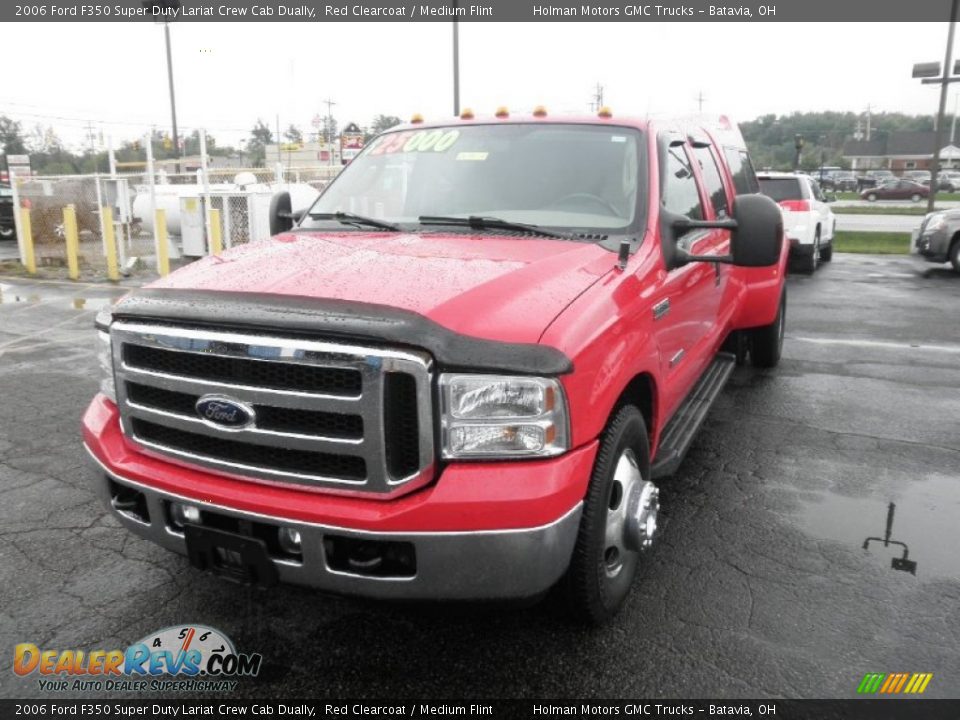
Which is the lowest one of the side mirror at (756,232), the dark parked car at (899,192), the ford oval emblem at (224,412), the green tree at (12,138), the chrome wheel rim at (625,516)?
the dark parked car at (899,192)

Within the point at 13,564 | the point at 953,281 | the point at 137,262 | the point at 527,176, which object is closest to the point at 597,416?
the point at 527,176

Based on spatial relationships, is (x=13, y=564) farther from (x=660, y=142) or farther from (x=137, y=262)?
(x=137, y=262)

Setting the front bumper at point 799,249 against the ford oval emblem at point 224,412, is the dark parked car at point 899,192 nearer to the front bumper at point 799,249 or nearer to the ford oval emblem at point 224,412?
the front bumper at point 799,249

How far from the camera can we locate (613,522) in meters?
2.91

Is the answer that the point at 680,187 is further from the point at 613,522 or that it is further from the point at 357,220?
the point at 613,522

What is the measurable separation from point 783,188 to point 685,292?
11.6 metres

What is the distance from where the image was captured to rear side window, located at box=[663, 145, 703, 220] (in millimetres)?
3842

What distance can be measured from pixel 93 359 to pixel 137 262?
8650mm

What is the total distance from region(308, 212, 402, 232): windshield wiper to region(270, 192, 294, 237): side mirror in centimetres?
60

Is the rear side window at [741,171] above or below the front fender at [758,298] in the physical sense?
above

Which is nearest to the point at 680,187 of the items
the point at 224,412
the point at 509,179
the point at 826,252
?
the point at 509,179

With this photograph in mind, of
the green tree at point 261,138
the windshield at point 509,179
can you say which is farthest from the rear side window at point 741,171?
the green tree at point 261,138

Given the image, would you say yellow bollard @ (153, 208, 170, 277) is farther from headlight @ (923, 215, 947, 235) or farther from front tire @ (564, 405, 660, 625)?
headlight @ (923, 215, 947, 235)

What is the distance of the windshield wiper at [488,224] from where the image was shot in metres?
3.44
